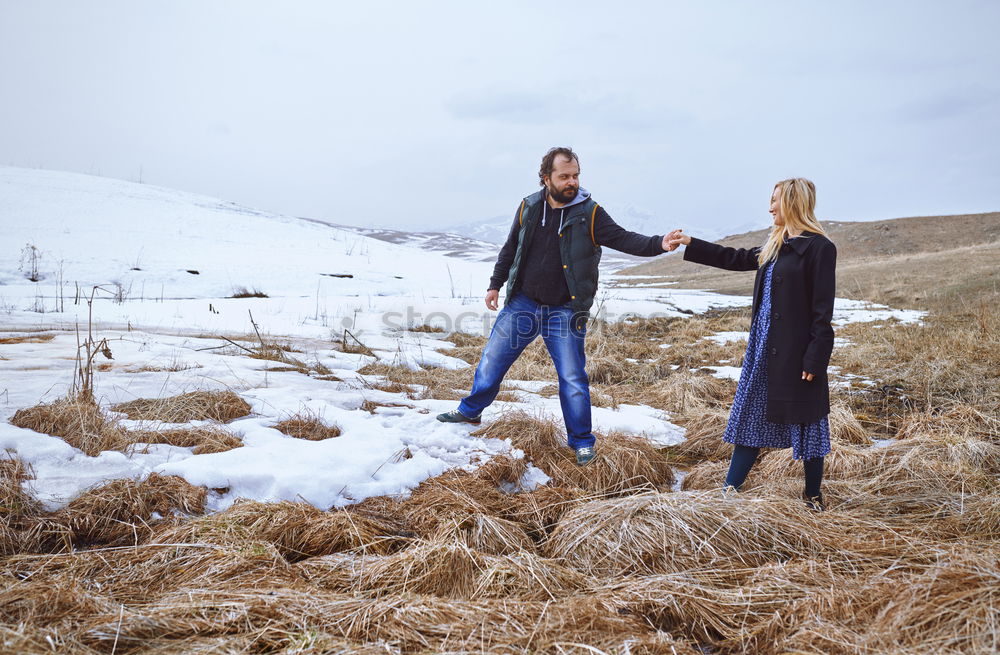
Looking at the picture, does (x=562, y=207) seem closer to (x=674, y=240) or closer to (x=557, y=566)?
(x=674, y=240)

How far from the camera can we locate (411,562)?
7.00ft

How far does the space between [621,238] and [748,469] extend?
1.59m

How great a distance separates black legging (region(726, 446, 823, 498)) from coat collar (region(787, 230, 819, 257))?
1.06 meters

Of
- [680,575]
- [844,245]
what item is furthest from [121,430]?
[844,245]

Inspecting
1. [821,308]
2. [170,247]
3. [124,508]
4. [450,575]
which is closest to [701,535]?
[450,575]

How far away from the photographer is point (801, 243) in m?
2.76

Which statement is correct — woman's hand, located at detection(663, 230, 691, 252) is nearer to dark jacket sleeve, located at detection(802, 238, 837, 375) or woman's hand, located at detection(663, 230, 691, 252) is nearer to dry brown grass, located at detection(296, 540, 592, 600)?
dark jacket sleeve, located at detection(802, 238, 837, 375)

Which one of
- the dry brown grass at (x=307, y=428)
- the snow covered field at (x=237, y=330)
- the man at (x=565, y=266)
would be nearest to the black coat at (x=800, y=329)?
the man at (x=565, y=266)

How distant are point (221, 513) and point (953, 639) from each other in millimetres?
2678

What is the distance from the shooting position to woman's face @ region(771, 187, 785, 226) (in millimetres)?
2893

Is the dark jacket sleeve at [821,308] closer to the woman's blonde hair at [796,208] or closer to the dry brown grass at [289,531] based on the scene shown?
the woman's blonde hair at [796,208]

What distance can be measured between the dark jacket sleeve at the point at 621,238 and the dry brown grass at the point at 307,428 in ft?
7.46

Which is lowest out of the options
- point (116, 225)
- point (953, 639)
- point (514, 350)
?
point (953, 639)

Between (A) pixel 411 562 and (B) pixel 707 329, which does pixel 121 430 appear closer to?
(A) pixel 411 562
